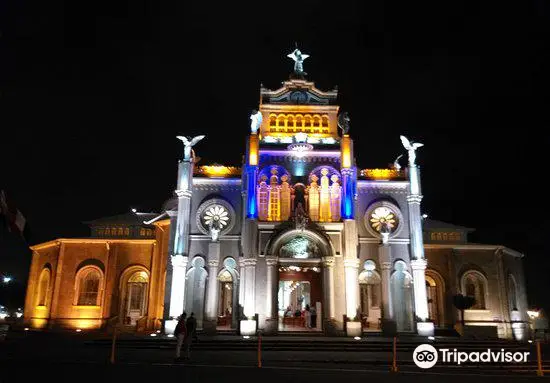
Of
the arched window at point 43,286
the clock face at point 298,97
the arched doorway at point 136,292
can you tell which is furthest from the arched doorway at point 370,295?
the arched window at point 43,286

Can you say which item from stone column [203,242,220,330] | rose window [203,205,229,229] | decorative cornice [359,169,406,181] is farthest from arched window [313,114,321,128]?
stone column [203,242,220,330]

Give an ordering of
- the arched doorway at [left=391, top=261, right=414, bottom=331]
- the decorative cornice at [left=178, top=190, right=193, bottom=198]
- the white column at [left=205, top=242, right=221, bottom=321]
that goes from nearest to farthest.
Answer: the white column at [left=205, top=242, right=221, bottom=321] → the arched doorway at [left=391, top=261, right=414, bottom=331] → the decorative cornice at [left=178, top=190, right=193, bottom=198]

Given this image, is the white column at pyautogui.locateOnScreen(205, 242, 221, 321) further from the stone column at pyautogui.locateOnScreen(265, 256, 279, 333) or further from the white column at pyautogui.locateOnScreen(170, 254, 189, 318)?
the stone column at pyautogui.locateOnScreen(265, 256, 279, 333)

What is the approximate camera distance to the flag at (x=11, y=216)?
510 inches

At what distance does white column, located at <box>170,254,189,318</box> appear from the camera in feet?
100

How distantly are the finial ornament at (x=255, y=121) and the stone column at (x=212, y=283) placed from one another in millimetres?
8187

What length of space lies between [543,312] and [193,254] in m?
37.9

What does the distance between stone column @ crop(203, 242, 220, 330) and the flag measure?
58.7 ft

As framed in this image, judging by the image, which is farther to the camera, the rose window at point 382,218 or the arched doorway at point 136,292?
the arched doorway at point 136,292

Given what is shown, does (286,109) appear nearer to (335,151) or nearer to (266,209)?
(335,151)

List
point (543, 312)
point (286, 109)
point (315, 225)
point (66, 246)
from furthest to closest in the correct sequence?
point (543, 312) → point (66, 246) → point (286, 109) → point (315, 225)

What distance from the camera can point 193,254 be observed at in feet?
108

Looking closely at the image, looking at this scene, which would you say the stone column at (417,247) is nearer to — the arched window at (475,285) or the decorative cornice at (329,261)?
the decorative cornice at (329,261)

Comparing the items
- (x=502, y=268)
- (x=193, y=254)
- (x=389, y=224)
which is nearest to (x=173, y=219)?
(x=193, y=254)
